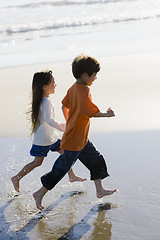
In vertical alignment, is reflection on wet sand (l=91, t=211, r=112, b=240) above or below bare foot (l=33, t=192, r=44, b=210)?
below

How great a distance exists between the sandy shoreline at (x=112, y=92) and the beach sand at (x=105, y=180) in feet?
0.04

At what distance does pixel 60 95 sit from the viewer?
7.05 m

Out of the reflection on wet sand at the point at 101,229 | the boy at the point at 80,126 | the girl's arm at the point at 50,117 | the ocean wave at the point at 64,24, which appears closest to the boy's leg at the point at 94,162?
the boy at the point at 80,126

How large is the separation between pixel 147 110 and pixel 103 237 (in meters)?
2.99

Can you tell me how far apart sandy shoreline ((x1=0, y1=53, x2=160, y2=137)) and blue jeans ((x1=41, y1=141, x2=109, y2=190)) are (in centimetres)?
163

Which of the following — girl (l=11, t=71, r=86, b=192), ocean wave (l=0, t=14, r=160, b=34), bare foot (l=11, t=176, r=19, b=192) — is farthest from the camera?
ocean wave (l=0, t=14, r=160, b=34)

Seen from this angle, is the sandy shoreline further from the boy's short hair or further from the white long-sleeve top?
the boy's short hair

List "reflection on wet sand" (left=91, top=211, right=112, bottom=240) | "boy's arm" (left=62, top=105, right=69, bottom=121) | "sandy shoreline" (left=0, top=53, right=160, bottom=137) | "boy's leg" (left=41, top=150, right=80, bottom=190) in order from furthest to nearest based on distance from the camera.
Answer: "sandy shoreline" (left=0, top=53, right=160, bottom=137) → "boy's arm" (left=62, top=105, right=69, bottom=121) → "boy's leg" (left=41, top=150, right=80, bottom=190) → "reflection on wet sand" (left=91, top=211, right=112, bottom=240)

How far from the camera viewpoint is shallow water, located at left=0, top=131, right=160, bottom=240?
320cm

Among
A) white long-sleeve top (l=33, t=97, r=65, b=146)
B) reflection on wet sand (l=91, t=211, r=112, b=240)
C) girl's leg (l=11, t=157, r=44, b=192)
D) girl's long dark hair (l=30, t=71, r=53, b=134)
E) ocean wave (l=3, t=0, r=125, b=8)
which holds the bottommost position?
reflection on wet sand (l=91, t=211, r=112, b=240)

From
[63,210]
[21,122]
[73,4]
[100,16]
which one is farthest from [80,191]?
[73,4]

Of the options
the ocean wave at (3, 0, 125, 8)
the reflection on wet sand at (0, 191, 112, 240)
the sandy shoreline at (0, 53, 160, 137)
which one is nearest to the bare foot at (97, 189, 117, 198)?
the reflection on wet sand at (0, 191, 112, 240)

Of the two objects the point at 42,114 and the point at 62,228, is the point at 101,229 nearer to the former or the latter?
the point at 62,228

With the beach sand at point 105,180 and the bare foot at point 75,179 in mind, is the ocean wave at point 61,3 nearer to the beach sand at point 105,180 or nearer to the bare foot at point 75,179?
the beach sand at point 105,180
